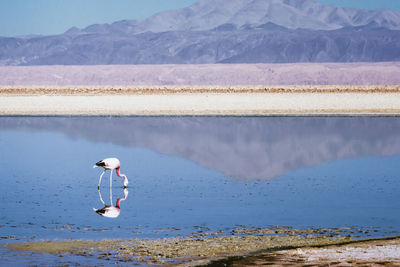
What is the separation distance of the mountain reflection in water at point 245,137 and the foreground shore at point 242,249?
16.2 ft

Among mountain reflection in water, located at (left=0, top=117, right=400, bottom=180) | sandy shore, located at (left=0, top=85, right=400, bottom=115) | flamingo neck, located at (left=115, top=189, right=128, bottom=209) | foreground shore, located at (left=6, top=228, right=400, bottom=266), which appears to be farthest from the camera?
sandy shore, located at (left=0, top=85, right=400, bottom=115)

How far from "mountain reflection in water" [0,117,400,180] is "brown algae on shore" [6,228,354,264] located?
192 inches

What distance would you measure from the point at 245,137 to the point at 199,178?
712 centimetres

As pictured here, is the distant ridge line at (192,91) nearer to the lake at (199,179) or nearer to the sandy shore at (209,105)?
the sandy shore at (209,105)

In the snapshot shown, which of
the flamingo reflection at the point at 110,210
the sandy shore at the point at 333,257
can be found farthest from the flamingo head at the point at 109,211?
the sandy shore at the point at 333,257

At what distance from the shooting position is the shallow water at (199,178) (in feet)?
30.0

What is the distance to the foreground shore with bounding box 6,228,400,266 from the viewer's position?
7.08 meters

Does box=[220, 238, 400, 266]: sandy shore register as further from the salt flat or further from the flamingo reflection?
the salt flat

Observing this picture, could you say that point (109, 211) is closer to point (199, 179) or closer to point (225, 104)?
point (199, 179)

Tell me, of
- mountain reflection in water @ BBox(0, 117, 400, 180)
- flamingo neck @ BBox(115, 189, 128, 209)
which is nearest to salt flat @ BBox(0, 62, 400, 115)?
mountain reflection in water @ BBox(0, 117, 400, 180)

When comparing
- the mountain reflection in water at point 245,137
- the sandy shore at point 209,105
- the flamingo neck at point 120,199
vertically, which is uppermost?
the sandy shore at point 209,105

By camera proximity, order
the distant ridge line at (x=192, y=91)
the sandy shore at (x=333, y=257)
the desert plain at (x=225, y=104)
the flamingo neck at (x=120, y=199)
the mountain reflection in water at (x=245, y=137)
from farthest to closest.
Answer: the distant ridge line at (x=192, y=91) → the mountain reflection in water at (x=245, y=137) → the flamingo neck at (x=120, y=199) → the desert plain at (x=225, y=104) → the sandy shore at (x=333, y=257)

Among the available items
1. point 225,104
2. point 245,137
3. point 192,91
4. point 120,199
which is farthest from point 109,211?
point 192,91

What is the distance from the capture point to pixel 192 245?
7863mm
